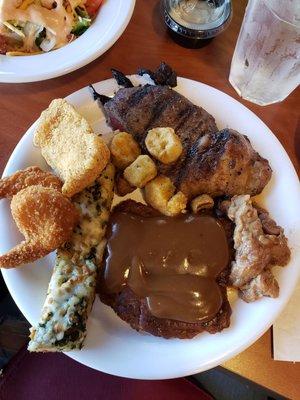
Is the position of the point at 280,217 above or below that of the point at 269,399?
above

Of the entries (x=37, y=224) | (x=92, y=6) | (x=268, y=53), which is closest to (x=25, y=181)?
(x=37, y=224)

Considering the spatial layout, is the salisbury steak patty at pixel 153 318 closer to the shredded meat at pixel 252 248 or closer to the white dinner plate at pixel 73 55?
the shredded meat at pixel 252 248

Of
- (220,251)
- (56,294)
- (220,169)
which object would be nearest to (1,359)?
(56,294)

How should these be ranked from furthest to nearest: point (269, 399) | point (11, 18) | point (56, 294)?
point (269, 399)
point (11, 18)
point (56, 294)

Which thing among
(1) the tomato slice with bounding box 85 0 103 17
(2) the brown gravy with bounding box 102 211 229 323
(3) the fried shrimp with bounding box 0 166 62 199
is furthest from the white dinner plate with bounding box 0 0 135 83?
(2) the brown gravy with bounding box 102 211 229 323

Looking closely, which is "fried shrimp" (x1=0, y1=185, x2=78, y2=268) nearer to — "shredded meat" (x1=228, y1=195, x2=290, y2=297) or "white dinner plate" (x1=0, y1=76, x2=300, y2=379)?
"white dinner plate" (x1=0, y1=76, x2=300, y2=379)

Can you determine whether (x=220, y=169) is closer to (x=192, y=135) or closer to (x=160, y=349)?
(x=192, y=135)

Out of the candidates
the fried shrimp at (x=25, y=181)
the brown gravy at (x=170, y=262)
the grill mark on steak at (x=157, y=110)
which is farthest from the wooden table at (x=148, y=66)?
the brown gravy at (x=170, y=262)
